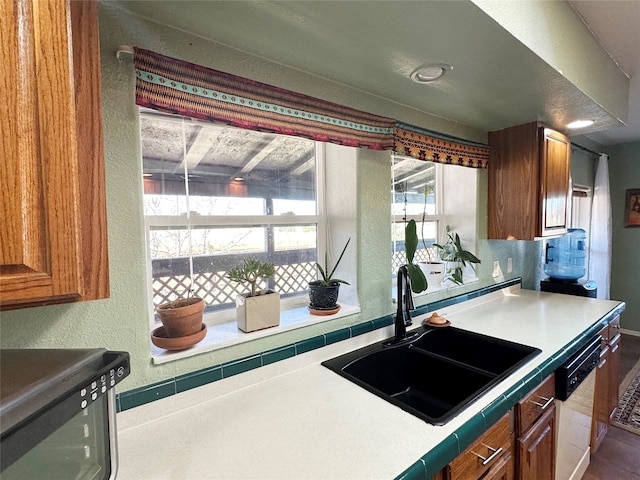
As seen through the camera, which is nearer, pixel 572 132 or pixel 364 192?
pixel 364 192

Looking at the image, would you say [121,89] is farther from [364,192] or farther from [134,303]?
[364,192]

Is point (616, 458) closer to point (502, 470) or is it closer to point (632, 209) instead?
point (502, 470)

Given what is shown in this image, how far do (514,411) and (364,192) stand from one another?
1.01 metres

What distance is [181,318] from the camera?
0.99m

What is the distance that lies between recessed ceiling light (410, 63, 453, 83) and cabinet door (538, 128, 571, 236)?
113 cm

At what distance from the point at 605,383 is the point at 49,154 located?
109 inches

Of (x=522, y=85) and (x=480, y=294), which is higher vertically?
(x=522, y=85)

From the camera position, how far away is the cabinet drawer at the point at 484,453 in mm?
874

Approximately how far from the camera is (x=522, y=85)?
4.38 ft

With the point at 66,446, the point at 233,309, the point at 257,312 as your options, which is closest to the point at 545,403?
the point at 257,312

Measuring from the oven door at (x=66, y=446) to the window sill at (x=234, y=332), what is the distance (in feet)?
1.18

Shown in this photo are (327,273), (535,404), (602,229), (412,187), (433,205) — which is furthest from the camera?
(602,229)

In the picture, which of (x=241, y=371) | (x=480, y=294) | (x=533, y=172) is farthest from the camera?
(x=480, y=294)

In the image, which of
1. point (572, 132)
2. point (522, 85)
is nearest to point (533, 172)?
point (572, 132)
